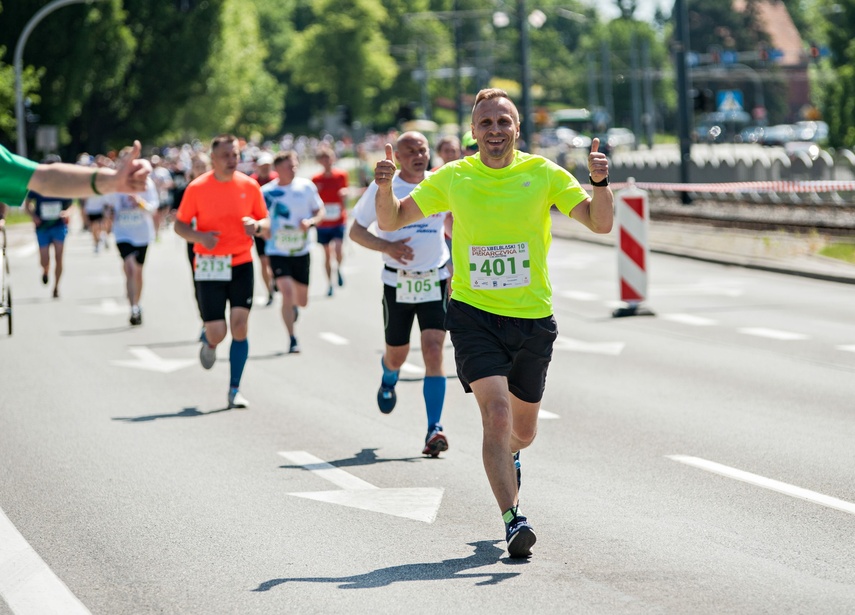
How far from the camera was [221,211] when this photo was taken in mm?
11711

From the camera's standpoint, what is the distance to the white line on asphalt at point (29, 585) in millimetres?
5875

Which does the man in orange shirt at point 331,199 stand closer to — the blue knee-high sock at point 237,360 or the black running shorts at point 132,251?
the black running shorts at point 132,251

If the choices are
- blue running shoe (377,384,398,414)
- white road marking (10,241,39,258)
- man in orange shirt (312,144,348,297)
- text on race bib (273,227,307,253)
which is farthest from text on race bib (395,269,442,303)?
white road marking (10,241,39,258)

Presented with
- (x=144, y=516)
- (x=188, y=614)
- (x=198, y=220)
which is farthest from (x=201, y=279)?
(x=188, y=614)

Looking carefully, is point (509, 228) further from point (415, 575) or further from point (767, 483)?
point (767, 483)

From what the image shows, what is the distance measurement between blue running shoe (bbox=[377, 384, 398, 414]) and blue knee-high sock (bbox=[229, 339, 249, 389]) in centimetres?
180

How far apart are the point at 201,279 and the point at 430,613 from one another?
6360mm

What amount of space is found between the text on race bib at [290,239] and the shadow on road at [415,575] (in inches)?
339

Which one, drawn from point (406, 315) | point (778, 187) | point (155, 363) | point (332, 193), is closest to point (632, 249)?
point (332, 193)

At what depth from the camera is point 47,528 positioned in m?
7.35

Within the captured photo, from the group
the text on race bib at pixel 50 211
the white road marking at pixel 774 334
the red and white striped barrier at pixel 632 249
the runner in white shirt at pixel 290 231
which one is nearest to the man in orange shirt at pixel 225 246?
the runner in white shirt at pixel 290 231

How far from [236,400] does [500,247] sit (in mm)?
5040

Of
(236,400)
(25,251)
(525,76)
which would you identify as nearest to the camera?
(236,400)

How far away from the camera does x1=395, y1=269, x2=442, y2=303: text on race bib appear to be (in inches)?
378
